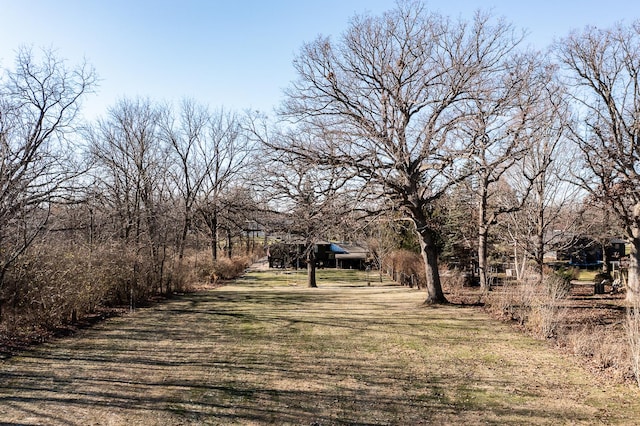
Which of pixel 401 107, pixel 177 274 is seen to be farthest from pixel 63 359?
pixel 177 274

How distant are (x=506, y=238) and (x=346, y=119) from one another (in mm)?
14302

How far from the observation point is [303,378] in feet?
23.2

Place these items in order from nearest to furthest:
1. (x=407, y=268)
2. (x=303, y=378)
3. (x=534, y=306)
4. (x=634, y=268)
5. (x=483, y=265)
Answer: (x=303, y=378) → (x=534, y=306) → (x=483, y=265) → (x=634, y=268) → (x=407, y=268)

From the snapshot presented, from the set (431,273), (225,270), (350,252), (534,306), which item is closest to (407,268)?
(431,273)

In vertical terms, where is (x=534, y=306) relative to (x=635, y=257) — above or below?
below

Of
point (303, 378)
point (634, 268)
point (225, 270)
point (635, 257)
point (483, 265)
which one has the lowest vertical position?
point (303, 378)

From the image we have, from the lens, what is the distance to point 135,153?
24062 millimetres

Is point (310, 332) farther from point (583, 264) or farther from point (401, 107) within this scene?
point (583, 264)

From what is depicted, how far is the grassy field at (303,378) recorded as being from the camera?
5.59 m

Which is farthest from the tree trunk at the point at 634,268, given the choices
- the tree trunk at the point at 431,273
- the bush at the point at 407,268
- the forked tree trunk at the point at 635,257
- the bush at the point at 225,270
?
the bush at the point at 225,270

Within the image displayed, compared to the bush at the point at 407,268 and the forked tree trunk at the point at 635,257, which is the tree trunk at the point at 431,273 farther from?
the forked tree trunk at the point at 635,257

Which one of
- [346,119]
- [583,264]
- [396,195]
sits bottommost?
[583,264]

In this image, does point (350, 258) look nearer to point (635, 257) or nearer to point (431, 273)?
point (635, 257)

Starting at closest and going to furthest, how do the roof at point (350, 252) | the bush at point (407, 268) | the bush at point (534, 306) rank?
the bush at point (534, 306) < the bush at point (407, 268) < the roof at point (350, 252)
